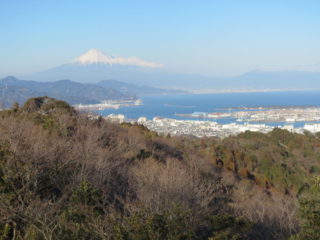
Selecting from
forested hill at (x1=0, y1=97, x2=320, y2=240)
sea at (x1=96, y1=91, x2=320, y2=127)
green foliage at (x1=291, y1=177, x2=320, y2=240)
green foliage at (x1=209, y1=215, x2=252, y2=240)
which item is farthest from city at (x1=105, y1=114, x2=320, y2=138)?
green foliage at (x1=291, y1=177, x2=320, y2=240)

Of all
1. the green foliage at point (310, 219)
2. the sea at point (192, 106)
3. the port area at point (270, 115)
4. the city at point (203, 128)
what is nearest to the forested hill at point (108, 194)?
the green foliage at point (310, 219)

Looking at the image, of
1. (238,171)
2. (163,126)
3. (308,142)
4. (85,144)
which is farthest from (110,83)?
(85,144)

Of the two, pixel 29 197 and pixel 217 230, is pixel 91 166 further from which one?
pixel 217 230

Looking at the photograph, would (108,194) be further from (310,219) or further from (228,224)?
(310,219)

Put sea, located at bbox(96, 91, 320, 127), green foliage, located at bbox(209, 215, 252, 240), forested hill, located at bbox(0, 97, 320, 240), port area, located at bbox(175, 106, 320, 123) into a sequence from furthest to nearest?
port area, located at bbox(175, 106, 320, 123) < sea, located at bbox(96, 91, 320, 127) < green foliage, located at bbox(209, 215, 252, 240) < forested hill, located at bbox(0, 97, 320, 240)

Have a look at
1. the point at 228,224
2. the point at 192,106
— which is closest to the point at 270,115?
the point at 192,106

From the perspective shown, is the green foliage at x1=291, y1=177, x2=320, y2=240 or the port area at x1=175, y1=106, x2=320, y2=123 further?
the port area at x1=175, y1=106, x2=320, y2=123

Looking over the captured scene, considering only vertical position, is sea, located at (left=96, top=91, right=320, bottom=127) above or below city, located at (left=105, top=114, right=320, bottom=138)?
above

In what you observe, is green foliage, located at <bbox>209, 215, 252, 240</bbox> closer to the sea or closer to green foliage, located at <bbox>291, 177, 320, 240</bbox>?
green foliage, located at <bbox>291, 177, 320, 240</bbox>
